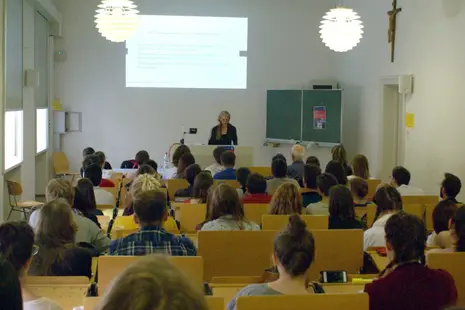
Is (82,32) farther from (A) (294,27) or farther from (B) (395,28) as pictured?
(B) (395,28)

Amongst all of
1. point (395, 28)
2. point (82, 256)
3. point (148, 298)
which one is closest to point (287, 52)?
point (395, 28)

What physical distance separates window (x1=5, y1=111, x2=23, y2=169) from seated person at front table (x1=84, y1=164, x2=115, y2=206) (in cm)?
303

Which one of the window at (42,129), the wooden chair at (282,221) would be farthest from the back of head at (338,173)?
the window at (42,129)

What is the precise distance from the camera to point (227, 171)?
301 inches

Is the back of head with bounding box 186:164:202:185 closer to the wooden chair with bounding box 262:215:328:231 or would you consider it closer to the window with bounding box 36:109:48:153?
the wooden chair with bounding box 262:215:328:231

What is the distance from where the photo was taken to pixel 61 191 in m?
4.82

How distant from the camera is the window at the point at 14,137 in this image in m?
9.19

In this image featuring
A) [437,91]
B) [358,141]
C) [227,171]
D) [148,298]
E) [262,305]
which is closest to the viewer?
[148,298]

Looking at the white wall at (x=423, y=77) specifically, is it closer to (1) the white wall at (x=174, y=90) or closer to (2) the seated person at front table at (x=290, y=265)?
(1) the white wall at (x=174, y=90)

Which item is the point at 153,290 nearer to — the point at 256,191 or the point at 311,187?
the point at 256,191

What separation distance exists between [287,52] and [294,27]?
50cm

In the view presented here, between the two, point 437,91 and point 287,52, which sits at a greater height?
point 287,52

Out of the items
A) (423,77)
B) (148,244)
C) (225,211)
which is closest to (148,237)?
(148,244)

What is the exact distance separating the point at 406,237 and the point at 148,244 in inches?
57.0
